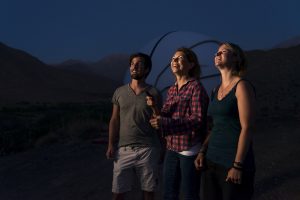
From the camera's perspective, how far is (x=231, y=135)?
3389 millimetres

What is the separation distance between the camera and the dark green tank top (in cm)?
337

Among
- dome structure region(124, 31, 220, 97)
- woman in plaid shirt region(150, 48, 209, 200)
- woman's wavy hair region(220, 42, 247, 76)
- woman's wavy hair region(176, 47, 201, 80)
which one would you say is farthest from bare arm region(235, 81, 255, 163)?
dome structure region(124, 31, 220, 97)

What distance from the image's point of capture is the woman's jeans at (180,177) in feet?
12.7

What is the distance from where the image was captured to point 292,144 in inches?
377

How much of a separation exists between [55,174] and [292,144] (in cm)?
404

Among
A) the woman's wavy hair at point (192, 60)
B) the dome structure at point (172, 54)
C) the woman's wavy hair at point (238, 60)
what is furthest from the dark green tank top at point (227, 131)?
the dome structure at point (172, 54)

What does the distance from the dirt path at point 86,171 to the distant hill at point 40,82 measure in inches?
1897

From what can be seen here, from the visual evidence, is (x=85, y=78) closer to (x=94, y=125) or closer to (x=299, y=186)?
(x=94, y=125)

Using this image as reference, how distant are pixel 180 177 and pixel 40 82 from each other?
79894 mm

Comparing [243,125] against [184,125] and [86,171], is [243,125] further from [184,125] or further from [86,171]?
[86,171]

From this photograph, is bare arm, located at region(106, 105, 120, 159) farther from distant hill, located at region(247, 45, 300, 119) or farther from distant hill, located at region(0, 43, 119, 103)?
distant hill, located at region(0, 43, 119, 103)

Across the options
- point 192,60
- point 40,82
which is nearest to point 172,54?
point 192,60

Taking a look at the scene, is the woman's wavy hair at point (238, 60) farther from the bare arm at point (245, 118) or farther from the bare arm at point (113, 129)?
the bare arm at point (113, 129)

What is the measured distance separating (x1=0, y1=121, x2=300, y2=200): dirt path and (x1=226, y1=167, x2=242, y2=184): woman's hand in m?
3.16
